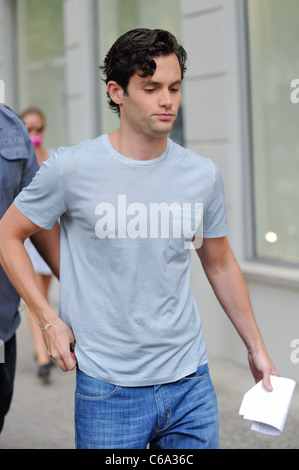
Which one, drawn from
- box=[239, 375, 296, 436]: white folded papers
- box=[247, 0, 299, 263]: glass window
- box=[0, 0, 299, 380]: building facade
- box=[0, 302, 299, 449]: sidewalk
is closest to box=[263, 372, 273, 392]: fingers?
box=[239, 375, 296, 436]: white folded papers

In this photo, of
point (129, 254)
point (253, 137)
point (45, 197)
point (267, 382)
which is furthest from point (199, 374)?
point (253, 137)

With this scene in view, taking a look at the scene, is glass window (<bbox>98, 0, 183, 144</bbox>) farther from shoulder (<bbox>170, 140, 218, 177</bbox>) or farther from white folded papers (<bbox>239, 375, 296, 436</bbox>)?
white folded papers (<bbox>239, 375, 296, 436</bbox>)

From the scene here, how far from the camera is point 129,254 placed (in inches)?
93.6

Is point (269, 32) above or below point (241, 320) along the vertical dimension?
above

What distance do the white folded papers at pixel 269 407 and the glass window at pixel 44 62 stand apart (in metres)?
6.85

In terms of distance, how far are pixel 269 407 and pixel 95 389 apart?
21.8 inches

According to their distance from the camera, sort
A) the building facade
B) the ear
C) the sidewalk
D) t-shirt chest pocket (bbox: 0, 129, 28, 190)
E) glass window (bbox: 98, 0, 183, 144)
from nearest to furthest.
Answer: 1. the ear
2. t-shirt chest pocket (bbox: 0, 129, 28, 190)
3. the sidewalk
4. the building facade
5. glass window (bbox: 98, 0, 183, 144)

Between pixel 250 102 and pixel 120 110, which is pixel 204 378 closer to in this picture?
pixel 120 110

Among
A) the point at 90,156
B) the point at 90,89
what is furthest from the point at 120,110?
the point at 90,89

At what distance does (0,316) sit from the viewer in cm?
311

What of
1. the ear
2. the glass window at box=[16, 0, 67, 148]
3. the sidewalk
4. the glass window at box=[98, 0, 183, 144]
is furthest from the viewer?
the glass window at box=[16, 0, 67, 148]

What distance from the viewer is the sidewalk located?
4.55m

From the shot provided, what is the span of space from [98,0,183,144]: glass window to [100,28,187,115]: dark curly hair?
14.8ft

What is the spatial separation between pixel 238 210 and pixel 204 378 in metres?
3.58
